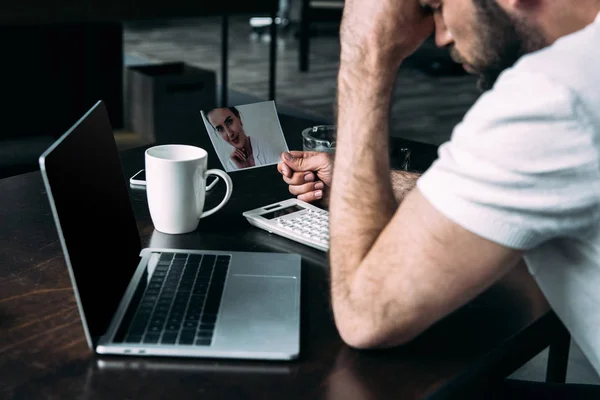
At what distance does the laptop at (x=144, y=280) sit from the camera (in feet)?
2.16

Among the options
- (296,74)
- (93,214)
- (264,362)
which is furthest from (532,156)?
(296,74)

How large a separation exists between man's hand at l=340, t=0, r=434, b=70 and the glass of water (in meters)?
0.31

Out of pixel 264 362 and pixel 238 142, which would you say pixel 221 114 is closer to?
pixel 238 142

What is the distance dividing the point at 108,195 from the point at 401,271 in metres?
0.34

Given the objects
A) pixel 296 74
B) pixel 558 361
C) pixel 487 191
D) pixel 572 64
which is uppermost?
pixel 572 64

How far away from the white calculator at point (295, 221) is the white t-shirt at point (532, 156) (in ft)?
1.03

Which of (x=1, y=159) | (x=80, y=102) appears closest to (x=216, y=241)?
(x=1, y=159)

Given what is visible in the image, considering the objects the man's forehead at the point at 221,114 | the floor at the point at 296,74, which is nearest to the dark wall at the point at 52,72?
the floor at the point at 296,74

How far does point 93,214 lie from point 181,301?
127mm

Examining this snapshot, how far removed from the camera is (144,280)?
0.80 meters

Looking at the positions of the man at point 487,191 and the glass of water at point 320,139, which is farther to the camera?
the glass of water at point 320,139

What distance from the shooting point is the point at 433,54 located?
19.1 feet

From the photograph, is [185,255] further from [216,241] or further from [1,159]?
[1,159]

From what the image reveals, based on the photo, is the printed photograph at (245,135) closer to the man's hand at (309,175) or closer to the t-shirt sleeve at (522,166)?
the man's hand at (309,175)
